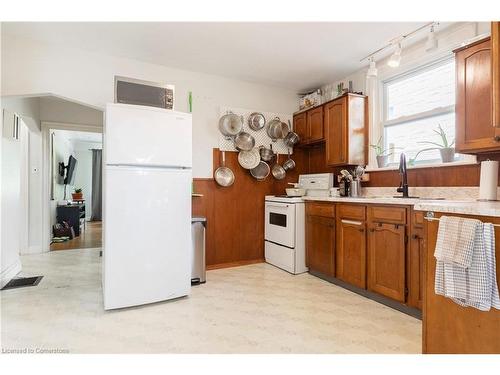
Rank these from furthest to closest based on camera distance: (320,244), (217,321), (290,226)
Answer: (290,226) → (320,244) → (217,321)

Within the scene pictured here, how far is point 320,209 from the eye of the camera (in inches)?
128

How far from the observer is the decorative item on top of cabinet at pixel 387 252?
7.65 feet

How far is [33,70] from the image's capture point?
280 centimetres

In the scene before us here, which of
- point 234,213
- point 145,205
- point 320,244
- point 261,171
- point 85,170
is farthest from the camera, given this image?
point 85,170

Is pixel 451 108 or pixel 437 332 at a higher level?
pixel 451 108

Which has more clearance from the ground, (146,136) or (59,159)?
(59,159)

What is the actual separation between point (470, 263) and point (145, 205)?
2244mm

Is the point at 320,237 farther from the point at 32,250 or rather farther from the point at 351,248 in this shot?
the point at 32,250

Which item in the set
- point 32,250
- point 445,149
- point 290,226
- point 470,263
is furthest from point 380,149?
point 32,250

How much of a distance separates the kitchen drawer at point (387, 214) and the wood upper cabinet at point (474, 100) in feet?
2.19

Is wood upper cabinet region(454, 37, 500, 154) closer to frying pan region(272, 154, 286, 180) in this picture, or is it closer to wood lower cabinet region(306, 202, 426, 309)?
wood lower cabinet region(306, 202, 426, 309)

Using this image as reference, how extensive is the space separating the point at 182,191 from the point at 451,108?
8.57ft

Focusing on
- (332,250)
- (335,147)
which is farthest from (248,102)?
(332,250)
